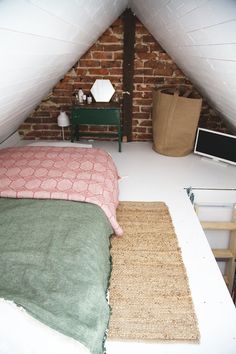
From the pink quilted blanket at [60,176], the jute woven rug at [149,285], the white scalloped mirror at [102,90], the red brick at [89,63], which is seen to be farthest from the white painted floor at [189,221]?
the red brick at [89,63]

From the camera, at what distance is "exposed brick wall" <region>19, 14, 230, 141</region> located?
326cm

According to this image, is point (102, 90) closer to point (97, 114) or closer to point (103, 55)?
point (103, 55)

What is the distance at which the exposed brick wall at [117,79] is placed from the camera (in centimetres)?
326

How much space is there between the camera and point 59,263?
1.41 m

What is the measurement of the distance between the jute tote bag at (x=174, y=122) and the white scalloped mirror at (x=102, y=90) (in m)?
0.57

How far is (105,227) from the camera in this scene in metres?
1.85

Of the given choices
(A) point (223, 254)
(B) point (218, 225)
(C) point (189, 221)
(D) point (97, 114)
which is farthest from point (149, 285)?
(D) point (97, 114)

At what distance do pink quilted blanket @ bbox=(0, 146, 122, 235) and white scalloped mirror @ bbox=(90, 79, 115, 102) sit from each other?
3.67ft

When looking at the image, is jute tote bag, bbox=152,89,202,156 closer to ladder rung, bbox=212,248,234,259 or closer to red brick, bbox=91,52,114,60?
red brick, bbox=91,52,114,60

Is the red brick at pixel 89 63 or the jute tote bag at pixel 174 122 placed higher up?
the red brick at pixel 89 63

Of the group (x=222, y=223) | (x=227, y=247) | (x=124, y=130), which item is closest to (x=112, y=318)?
(x=222, y=223)

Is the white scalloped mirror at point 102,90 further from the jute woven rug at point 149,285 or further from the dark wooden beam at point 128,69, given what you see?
the jute woven rug at point 149,285

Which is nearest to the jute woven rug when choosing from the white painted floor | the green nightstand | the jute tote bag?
the white painted floor

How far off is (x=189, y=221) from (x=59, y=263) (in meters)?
1.10
